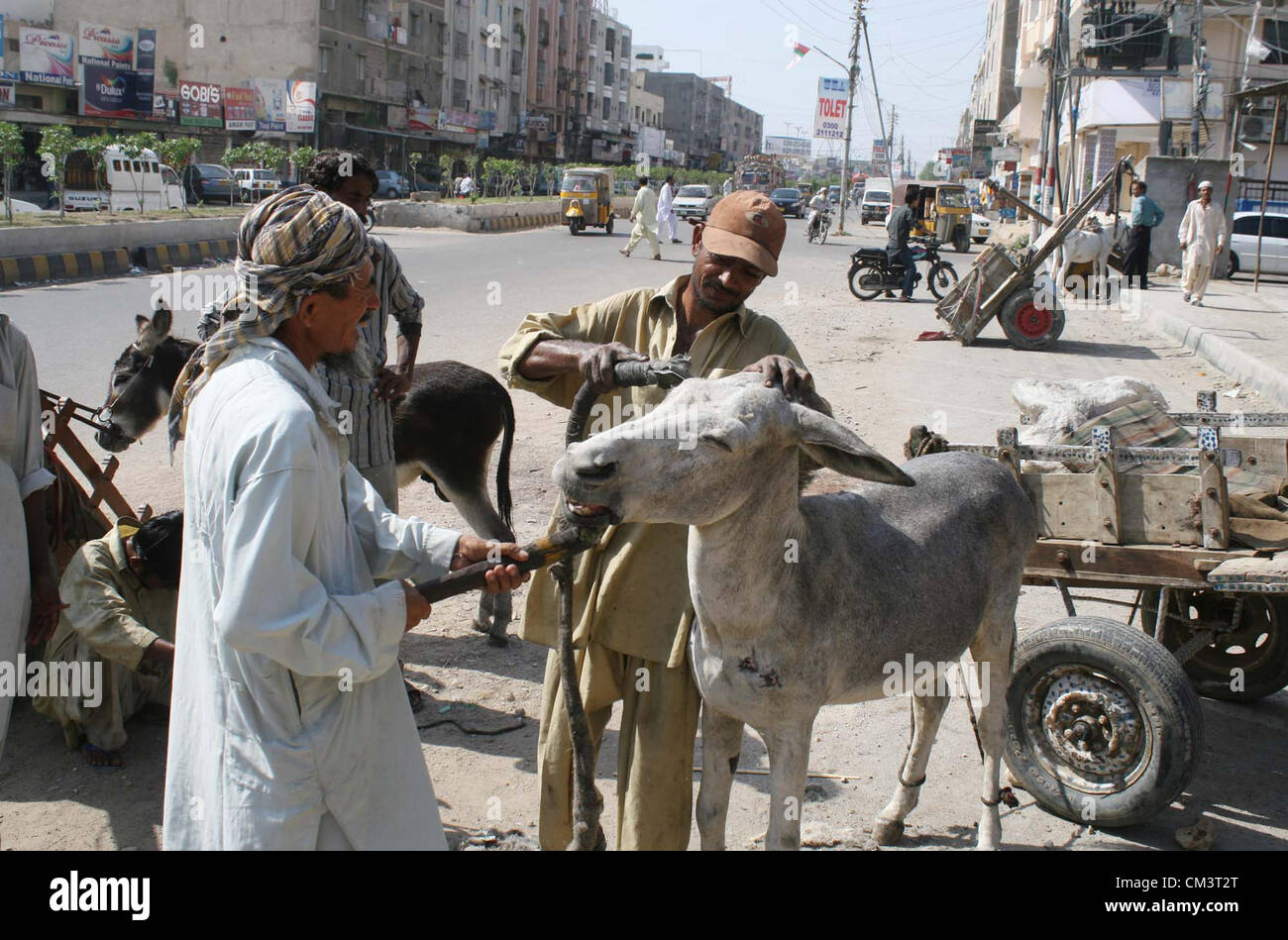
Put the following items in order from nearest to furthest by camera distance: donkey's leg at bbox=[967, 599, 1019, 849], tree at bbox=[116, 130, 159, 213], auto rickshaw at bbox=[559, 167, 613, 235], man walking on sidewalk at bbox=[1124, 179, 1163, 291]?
donkey's leg at bbox=[967, 599, 1019, 849] → man walking on sidewalk at bbox=[1124, 179, 1163, 291] → tree at bbox=[116, 130, 159, 213] → auto rickshaw at bbox=[559, 167, 613, 235]

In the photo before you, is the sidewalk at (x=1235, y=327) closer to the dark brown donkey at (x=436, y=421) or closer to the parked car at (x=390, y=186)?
the dark brown donkey at (x=436, y=421)

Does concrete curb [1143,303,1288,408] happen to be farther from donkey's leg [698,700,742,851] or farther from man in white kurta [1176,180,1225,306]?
donkey's leg [698,700,742,851]

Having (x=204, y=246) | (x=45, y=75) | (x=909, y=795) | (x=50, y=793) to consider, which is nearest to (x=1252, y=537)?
(x=909, y=795)

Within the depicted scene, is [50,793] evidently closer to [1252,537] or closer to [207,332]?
[207,332]

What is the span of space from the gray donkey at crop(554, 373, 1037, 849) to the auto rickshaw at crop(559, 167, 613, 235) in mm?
31691

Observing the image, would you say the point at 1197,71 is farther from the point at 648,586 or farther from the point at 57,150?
the point at 648,586

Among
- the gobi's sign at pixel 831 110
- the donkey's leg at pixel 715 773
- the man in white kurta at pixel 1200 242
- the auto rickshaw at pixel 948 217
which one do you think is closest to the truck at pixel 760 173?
the gobi's sign at pixel 831 110

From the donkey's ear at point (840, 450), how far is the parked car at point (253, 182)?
115ft

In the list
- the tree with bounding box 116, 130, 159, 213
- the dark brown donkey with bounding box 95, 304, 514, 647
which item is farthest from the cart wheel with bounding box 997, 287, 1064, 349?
the tree with bounding box 116, 130, 159, 213

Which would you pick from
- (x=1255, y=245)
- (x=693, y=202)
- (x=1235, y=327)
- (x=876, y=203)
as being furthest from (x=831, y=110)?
(x=1235, y=327)

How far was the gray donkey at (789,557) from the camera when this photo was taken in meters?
2.38

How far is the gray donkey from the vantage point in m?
2.38

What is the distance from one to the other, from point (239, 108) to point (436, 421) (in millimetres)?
45608

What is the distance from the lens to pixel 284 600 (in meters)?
1.99
